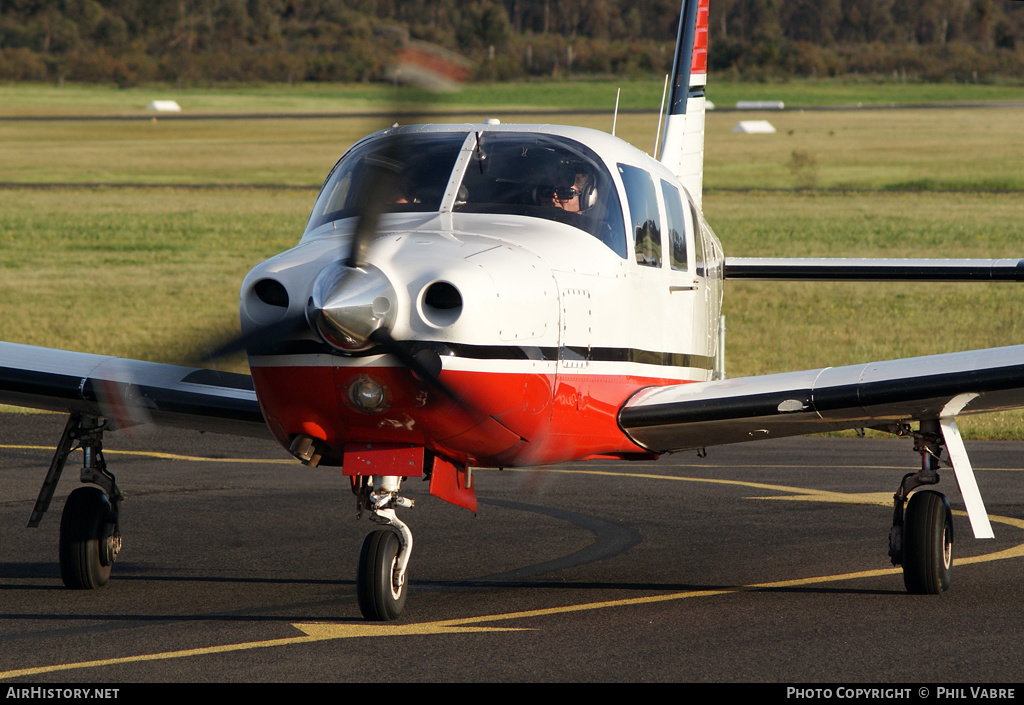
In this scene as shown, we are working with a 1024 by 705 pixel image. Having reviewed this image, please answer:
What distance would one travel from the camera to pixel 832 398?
785cm

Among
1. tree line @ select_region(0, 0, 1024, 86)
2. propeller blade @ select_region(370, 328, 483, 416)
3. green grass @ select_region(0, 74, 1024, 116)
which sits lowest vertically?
green grass @ select_region(0, 74, 1024, 116)

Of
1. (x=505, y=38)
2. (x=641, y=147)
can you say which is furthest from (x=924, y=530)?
(x=505, y=38)

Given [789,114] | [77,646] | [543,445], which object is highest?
[543,445]

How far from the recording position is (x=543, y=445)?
7.37m

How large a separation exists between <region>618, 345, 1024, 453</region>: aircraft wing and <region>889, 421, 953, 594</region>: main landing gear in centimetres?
42

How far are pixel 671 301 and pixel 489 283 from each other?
2.50 metres

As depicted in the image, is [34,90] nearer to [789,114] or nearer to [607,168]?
[789,114]

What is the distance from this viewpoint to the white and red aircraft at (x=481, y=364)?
251 inches

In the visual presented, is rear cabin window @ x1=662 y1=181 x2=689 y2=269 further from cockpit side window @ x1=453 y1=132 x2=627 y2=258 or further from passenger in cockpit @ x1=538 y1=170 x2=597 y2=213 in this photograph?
passenger in cockpit @ x1=538 y1=170 x2=597 y2=213

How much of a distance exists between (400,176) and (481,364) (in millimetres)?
1722

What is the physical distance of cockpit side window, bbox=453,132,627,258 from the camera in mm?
7641

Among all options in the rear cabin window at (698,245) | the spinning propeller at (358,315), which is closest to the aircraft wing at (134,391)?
the spinning propeller at (358,315)

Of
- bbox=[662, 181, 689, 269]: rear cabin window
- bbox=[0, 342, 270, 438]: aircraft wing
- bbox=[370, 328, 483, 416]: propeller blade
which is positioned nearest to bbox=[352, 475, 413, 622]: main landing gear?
bbox=[370, 328, 483, 416]: propeller blade

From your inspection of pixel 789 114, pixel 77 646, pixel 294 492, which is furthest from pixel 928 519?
pixel 789 114
